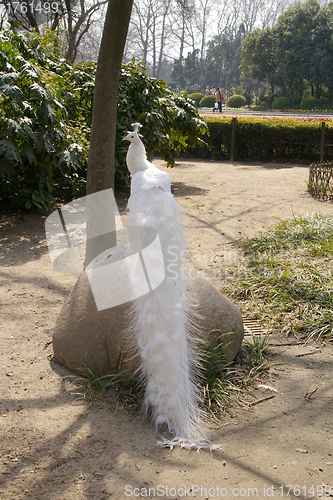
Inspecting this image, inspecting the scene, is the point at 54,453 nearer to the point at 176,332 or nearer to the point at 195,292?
the point at 176,332

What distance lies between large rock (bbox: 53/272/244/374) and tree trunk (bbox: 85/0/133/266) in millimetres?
1117

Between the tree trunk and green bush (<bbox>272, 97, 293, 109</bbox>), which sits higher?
green bush (<bbox>272, 97, 293, 109</bbox>)

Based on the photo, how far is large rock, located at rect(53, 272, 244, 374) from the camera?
302cm

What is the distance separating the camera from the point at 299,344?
12.2ft

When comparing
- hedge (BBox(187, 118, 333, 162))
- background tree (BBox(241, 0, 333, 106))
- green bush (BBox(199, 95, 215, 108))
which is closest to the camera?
hedge (BBox(187, 118, 333, 162))

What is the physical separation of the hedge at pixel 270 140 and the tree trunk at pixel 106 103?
29.9 ft

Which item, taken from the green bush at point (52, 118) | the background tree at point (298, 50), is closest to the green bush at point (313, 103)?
the background tree at point (298, 50)

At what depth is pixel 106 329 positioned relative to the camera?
10.1 ft

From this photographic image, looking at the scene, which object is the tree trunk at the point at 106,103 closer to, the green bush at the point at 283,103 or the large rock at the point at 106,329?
the large rock at the point at 106,329

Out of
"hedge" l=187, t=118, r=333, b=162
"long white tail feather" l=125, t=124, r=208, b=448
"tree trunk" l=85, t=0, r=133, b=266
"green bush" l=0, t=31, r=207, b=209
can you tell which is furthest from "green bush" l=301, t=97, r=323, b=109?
"long white tail feather" l=125, t=124, r=208, b=448

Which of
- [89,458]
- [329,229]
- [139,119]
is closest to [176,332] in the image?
[89,458]

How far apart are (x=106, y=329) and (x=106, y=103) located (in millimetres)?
2186

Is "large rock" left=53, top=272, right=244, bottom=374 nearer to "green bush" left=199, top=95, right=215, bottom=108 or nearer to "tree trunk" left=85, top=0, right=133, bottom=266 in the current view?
"tree trunk" left=85, top=0, right=133, bottom=266

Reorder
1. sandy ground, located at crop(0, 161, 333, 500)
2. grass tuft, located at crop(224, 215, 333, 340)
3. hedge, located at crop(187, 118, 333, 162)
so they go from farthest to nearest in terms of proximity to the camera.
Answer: hedge, located at crop(187, 118, 333, 162) < grass tuft, located at crop(224, 215, 333, 340) < sandy ground, located at crop(0, 161, 333, 500)
